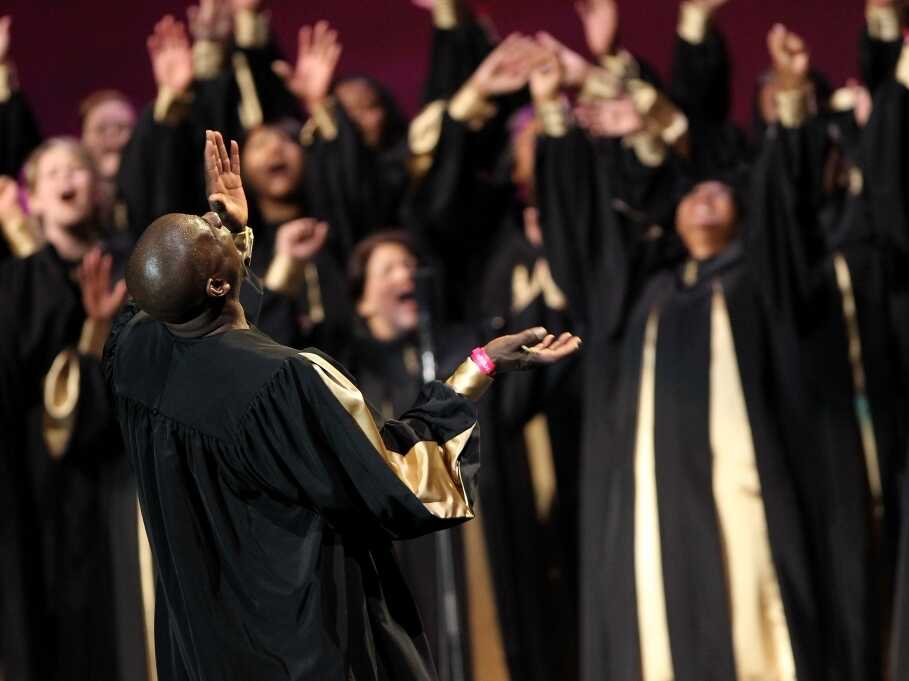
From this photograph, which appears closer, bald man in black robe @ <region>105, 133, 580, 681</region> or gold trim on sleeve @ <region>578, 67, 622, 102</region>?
bald man in black robe @ <region>105, 133, 580, 681</region>

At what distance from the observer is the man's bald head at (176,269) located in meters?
2.33

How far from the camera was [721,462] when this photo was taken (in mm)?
4402

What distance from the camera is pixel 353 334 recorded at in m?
4.79

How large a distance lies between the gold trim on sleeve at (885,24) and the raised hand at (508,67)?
106 centimetres

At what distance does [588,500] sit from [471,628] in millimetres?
536

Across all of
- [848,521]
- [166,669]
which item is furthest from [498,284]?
[166,669]

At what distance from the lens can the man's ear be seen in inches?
93.4

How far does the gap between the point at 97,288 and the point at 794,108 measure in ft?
7.03

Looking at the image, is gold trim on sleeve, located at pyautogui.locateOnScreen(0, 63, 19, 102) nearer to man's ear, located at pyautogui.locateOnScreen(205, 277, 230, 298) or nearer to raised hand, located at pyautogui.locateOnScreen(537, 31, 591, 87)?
raised hand, located at pyautogui.locateOnScreen(537, 31, 591, 87)

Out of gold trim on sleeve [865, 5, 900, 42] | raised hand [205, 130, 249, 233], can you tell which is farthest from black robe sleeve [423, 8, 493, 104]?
raised hand [205, 130, 249, 233]

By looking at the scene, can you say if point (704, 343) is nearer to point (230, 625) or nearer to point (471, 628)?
point (471, 628)

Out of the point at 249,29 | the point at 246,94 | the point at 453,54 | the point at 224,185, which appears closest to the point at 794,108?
the point at 453,54

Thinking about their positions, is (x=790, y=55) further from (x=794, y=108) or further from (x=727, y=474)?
(x=727, y=474)

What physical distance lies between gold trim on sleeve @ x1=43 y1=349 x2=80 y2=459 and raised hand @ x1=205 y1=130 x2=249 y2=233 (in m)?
2.00
